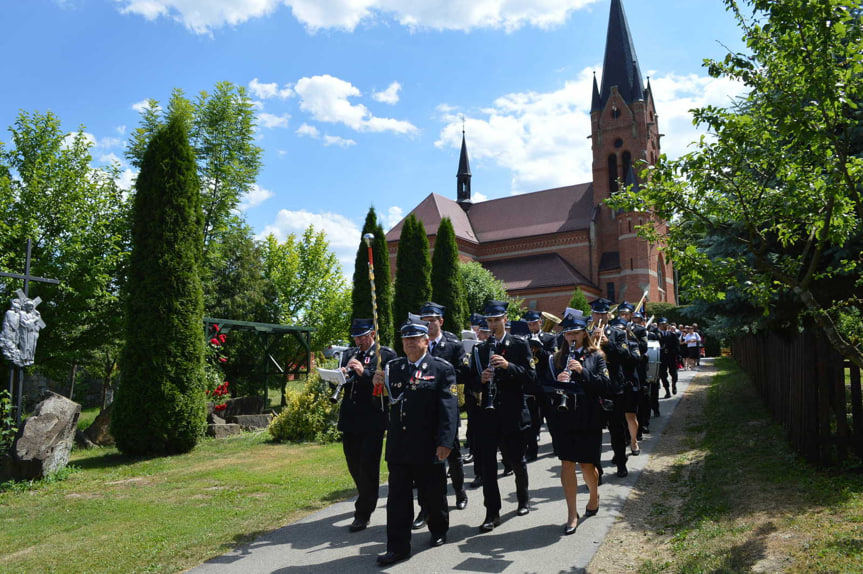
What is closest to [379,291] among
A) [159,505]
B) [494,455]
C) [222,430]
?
[222,430]

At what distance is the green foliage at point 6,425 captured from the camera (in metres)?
9.40

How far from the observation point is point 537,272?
5022cm

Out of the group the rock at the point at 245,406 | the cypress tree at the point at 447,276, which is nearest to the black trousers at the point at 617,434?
the rock at the point at 245,406

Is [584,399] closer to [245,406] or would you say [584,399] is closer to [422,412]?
[422,412]

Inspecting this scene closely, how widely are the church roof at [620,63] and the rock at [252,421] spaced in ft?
150

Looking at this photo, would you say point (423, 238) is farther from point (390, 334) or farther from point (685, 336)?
point (685, 336)

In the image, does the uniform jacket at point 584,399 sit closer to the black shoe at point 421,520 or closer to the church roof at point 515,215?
the black shoe at point 421,520

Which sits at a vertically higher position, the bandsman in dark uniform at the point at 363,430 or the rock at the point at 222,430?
the bandsman in dark uniform at the point at 363,430

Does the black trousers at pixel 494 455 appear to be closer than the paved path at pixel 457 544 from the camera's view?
No

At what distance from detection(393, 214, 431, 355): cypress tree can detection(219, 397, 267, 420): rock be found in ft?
20.2

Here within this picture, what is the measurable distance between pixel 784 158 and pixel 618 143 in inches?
1956

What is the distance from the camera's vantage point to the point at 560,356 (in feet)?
19.7

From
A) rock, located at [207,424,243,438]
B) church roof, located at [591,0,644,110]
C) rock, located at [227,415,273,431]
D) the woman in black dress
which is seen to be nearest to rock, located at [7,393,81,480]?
→ rock, located at [207,424,243,438]

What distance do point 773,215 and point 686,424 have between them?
698cm
